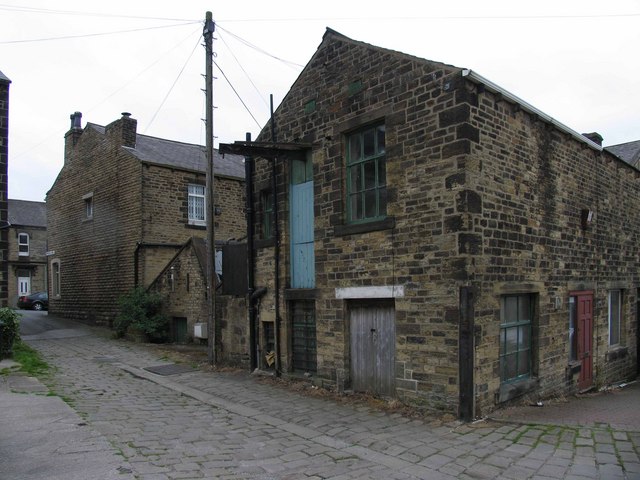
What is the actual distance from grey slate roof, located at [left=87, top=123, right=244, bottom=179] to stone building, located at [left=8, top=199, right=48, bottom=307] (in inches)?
816

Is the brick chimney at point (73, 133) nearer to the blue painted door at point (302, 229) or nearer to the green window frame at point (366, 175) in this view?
the blue painted door at point (302, 229)

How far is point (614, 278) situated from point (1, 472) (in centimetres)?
1282

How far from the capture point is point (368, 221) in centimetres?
934

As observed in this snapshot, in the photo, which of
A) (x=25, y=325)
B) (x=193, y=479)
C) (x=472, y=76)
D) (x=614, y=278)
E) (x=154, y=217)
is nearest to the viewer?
(x=193, y=479)

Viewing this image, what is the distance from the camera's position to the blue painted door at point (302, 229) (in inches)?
419

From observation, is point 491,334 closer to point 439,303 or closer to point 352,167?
point 439,303

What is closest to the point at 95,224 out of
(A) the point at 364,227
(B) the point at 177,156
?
(B) the point at 177,156

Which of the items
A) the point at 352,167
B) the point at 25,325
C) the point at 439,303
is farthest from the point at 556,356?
the point at 25,325

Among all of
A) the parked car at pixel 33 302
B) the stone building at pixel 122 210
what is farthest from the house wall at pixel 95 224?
the parked car at pixel 33 302

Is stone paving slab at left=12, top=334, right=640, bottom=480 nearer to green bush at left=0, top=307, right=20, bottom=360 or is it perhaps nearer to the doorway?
green bush at left=0, top=307, right=20, bottom=360

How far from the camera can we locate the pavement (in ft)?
18.3

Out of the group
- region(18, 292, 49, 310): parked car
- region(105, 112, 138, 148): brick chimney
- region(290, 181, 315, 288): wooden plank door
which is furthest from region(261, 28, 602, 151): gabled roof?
region(18, 292, 49, 310): parked car

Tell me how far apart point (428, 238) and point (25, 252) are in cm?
3961

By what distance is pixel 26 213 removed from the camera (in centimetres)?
4103
